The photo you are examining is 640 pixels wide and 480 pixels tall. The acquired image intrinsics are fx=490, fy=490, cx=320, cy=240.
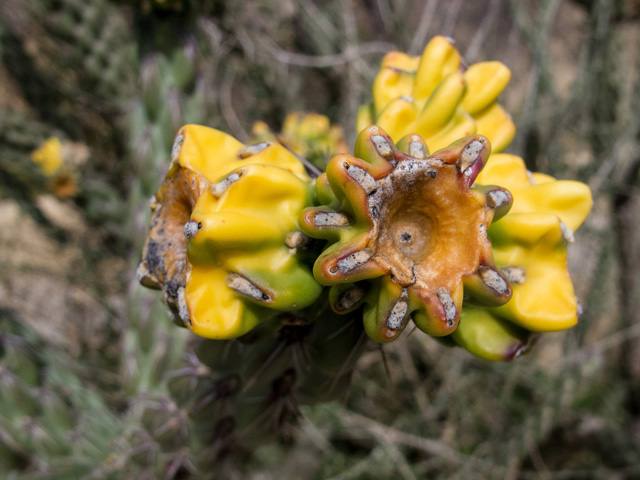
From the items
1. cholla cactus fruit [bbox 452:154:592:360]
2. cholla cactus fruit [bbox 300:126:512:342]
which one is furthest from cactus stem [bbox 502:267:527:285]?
cholla cactus fruit [bbox 300:126:512:342]

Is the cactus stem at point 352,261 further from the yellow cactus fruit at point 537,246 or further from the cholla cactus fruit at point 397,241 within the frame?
the yellow cactus fruit at point 537,246

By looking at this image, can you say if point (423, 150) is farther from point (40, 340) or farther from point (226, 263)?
point (40, 340)

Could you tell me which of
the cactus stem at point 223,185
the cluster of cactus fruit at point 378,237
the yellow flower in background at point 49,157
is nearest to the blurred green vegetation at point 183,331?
the yellow flower in background at point 49,157

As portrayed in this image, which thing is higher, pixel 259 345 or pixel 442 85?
pixel 442 85

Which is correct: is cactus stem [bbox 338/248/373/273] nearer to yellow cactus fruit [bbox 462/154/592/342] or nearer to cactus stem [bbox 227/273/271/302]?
cactus stem [bbox 227/273/271/302]

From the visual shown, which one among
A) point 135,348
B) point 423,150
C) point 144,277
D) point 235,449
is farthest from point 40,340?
point 423,150

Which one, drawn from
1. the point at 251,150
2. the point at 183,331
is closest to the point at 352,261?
the point at 251,150

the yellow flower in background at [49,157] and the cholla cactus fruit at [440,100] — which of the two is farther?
the yellow flower in background at [49,157]
